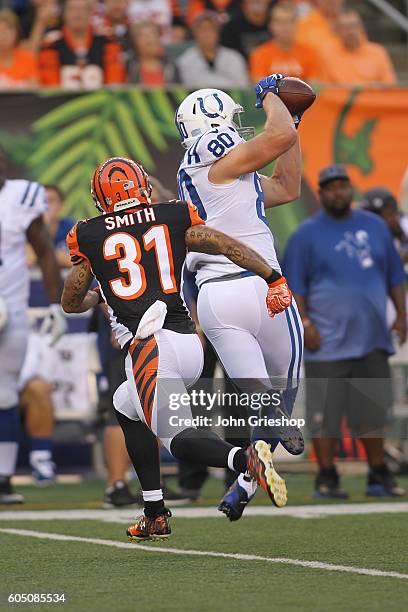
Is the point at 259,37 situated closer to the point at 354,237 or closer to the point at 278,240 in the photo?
the point at 278,240

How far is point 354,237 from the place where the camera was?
29.1 ft

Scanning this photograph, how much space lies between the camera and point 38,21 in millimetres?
13336

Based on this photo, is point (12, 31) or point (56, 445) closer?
point (56, 445)

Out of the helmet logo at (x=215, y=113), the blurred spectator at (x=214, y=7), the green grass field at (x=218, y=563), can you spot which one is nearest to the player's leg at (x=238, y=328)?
the green grass field at (x=218, y=563)

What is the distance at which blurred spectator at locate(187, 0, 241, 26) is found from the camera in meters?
14.1

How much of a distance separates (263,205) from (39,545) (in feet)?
6.05

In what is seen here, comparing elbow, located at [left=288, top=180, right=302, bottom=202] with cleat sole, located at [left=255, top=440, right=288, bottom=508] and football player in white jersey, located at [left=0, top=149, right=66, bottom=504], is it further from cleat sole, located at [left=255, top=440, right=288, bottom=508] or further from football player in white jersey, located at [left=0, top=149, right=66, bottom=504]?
football player in white jersey, located at [left=0, top=149, right=66, bottom=504]

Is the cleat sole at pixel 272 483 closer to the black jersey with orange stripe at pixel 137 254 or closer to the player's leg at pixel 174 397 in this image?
the player's leg at pixel 174 397

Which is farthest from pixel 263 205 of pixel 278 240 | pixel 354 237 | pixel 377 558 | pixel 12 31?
pixel 12 31

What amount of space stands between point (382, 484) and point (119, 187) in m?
3.54

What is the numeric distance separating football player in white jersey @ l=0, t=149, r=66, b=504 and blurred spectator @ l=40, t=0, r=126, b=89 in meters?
3.75

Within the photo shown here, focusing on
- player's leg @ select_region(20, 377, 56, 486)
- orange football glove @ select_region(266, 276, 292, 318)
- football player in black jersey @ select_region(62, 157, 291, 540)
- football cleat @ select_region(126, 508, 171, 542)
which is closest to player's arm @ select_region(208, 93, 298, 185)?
football player in black jersey @ select_region(62, 157, 291, 540)

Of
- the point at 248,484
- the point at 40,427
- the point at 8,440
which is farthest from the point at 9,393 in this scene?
the point at 248,484

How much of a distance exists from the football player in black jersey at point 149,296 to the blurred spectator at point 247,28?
776 centimetres
